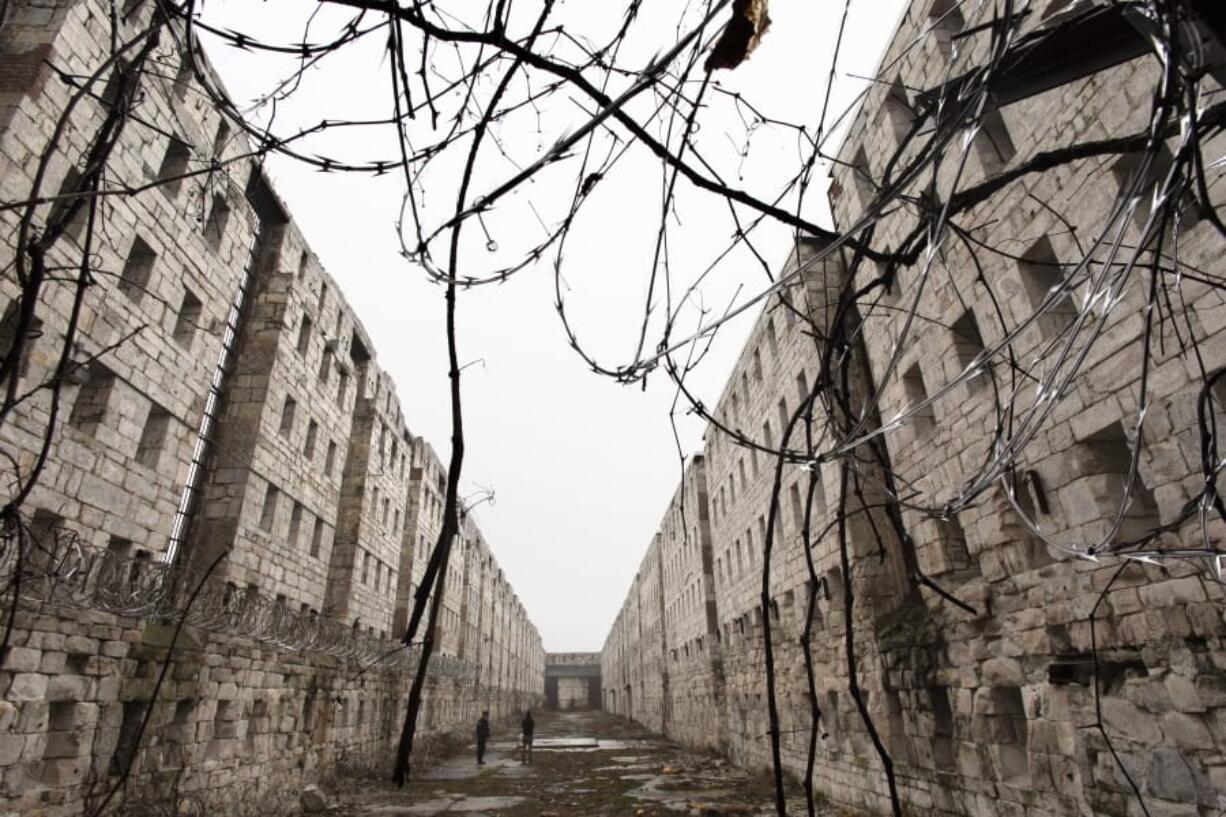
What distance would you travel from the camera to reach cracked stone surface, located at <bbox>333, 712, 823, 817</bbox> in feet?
43.7

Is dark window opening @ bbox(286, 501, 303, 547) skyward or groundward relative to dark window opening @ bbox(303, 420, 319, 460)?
groundward

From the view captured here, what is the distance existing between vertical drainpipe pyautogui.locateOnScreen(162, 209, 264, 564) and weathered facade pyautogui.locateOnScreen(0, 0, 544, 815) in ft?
0.26

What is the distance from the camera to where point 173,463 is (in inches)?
443

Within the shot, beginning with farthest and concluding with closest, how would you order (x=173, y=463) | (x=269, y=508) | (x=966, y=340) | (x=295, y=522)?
(x=295, y=522), (x=269, y=508), (x=173, y=463), (x=966, y=340)

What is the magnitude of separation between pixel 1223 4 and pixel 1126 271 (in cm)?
77

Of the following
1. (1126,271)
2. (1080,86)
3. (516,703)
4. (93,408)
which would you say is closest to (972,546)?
(1080,86)

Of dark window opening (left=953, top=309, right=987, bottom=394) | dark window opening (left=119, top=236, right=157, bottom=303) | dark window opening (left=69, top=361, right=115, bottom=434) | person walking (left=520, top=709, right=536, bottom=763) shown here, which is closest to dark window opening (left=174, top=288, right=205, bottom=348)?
dark window opening (left=119, top=236, right=157, bottom=303)

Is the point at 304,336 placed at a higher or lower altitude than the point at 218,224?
lower

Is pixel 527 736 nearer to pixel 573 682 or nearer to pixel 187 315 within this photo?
pixel 187 315

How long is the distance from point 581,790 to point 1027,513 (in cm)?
1394

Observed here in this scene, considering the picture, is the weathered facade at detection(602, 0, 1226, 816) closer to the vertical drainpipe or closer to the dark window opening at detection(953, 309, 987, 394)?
the dark window opening at detection(953, 309, 987, 394)

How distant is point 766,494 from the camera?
17203 millimetres

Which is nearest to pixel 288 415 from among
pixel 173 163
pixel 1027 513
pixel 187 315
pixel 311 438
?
pixel 311 438

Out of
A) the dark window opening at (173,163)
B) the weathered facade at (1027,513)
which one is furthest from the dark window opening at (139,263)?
the weathered facade at (1027,513)
